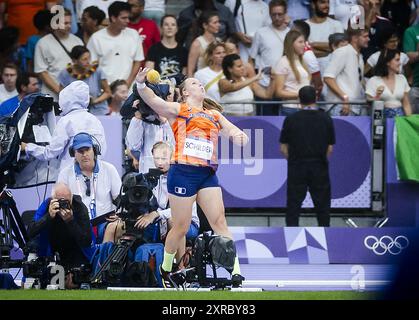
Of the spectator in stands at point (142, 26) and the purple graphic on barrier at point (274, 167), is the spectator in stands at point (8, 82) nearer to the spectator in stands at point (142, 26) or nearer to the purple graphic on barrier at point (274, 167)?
the spectator in stands at point (142, 26)

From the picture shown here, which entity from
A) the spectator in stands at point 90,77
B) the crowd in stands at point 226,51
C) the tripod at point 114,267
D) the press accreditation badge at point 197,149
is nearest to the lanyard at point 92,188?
the tripod at point 114,267

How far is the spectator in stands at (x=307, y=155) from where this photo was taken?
1415 centimetres

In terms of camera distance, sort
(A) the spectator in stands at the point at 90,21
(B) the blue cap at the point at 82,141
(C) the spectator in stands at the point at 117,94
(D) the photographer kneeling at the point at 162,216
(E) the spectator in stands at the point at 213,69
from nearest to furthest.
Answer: (D) the photographer kneeling at the point at 162,216, (B) the blue cap at the point at 82,141, (E) the spectator in stands at the point at 213,69, (C) the spectator in stands at the point at 117,94, (A) the spectator in stands at the point at 90,21

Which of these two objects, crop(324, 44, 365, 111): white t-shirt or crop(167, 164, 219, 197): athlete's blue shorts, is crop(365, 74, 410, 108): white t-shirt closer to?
crop(324, 44, 365, 111): white t-shirt

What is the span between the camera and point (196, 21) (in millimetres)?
15688

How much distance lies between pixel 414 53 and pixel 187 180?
6.69 metres

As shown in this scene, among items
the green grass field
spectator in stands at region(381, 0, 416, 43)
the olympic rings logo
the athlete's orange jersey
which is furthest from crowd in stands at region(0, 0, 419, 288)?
the green grass field

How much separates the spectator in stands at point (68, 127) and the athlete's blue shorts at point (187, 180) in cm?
209

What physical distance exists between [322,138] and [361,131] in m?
0.77

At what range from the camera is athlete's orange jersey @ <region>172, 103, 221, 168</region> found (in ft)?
33.7

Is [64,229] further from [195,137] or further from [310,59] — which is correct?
[310,59]

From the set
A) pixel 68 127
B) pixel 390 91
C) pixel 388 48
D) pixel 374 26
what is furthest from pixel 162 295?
pixel 374 26

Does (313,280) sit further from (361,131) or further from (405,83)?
(405,83)
